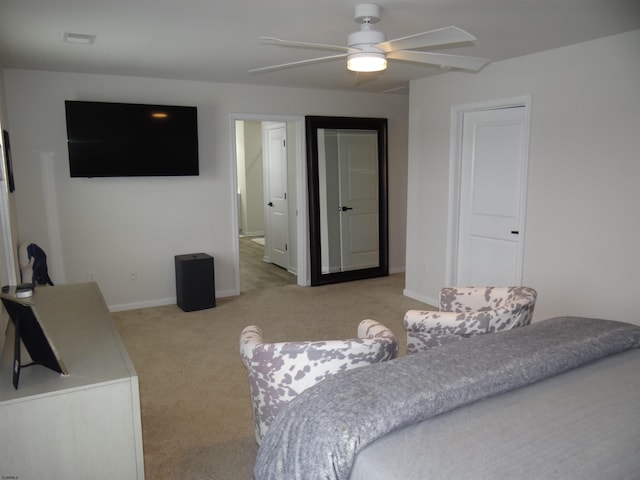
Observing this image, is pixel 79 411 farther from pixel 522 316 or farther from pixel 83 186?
pixel 83 186

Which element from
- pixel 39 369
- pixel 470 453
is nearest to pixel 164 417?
pixel 39 369

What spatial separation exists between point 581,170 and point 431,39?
76.8 inches

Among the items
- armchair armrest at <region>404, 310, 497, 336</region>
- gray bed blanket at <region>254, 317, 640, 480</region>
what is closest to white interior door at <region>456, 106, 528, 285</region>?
armchair armrest at <region>404, 310, 497, 336</region>

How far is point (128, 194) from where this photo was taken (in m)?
4.98

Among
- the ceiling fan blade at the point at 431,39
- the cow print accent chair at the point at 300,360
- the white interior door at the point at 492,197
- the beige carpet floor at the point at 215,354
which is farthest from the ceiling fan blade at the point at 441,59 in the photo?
the beige carpet floor at the point at 215,354

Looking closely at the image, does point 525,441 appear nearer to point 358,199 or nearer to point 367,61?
point 367,61

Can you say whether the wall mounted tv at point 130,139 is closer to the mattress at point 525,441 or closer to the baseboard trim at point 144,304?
the baseboard trim at point 144,304

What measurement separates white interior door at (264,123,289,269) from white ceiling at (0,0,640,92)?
8.30 ft

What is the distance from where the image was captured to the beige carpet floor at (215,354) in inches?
102

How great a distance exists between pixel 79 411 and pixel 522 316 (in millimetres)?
2070

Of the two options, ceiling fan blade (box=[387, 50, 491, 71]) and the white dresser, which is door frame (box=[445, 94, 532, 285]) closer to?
ceiling fan blade (box=[387, 50, 491, 71])

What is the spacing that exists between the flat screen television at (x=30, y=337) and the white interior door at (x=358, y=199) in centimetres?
466

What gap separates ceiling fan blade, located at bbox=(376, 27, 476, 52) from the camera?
7.63ft

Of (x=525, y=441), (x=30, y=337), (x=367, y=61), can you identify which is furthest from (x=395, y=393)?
(x=367, y=61)
